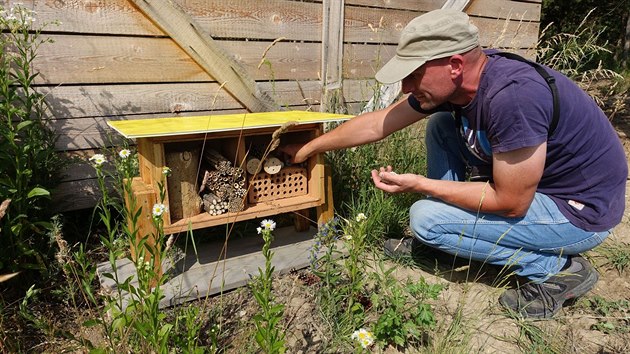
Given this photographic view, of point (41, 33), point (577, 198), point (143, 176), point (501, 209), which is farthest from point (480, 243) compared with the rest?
point (41, 33)

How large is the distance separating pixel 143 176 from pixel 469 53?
1843 mm

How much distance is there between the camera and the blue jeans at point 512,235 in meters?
2.35

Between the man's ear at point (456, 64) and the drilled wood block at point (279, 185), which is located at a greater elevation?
the man's ear at point (456, 64)

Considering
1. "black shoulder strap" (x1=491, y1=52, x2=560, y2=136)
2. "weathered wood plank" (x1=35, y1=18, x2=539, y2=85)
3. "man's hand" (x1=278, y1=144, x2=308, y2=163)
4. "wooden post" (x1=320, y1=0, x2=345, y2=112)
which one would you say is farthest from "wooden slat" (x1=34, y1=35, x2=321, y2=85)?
"black shoulder strap" (x1=491, y1=52, x2=560, y2=136)

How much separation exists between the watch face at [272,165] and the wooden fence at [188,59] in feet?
1.86

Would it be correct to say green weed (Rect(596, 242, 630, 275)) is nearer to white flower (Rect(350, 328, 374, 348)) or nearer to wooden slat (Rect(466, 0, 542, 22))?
white flower (Rect(350, 328, 374, 348))

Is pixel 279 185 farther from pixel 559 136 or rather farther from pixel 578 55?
pixel 578 55

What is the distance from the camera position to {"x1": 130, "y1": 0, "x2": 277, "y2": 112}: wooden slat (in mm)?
3137

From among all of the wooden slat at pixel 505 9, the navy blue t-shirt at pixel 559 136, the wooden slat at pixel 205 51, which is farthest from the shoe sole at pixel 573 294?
the wooden slat at pixel 505 9

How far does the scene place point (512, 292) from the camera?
2.54 meters

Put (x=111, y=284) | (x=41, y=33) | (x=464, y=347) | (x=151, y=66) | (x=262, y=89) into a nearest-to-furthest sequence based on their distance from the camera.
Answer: (x=464, y=347)
(x=111, y=284)
(x=41, y=33)
(x=151, y=66)
(x=262, y=89)

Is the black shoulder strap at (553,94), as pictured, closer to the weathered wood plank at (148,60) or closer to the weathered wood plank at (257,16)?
the weathered wood plank at (148,60)

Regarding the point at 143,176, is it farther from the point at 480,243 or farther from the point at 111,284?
the point at 480,243

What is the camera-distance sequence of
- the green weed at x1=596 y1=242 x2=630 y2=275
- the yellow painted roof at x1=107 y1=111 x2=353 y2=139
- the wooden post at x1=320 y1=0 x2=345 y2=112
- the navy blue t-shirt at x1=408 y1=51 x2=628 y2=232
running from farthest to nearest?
the wooden post at x1=320 y1=0 x2=345 y2=112 < the green weed at x1=596 y1=242 x2=630 y2=275 < the yellow painted roof at x1=107 y1=111 x2=353 y2=139 < the navy blue t-shirt at x1=408 y1=51 x2=628 y2=232
